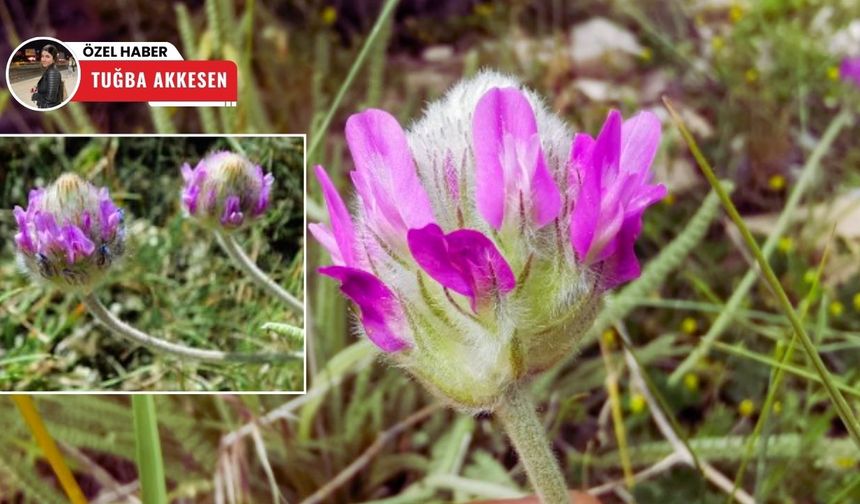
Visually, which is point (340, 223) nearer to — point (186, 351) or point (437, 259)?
point (437, 259)

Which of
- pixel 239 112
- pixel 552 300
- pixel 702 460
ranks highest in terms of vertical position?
pixel 239 112

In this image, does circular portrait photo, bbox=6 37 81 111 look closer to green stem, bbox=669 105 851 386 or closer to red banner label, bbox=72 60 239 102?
red banner label, bbox=72 60 239 102

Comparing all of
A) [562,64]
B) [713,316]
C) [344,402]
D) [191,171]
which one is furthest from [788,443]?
[562,64]

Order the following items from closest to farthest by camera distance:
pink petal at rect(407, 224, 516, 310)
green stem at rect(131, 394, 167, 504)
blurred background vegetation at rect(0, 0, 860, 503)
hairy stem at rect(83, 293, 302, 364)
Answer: pink petal at rect(407, 224, 516, 310), green stem at rect(131, 394, 167, 504), hairy stem at rect(83, 293, 302, 364), blurred background vegetation at rect(0, 0, 860, 503)

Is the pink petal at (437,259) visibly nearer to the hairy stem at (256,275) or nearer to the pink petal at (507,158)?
the pink petal at (507,158)

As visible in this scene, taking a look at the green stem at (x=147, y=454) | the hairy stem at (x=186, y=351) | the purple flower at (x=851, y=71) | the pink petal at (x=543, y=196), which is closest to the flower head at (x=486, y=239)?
the pink petal at (x=543, y=196)

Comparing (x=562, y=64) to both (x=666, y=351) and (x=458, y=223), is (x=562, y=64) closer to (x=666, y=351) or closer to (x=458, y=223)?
(x=666, y=351)

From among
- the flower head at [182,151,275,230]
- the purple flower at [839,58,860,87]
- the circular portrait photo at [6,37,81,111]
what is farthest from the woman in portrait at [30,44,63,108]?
the purple flower at [839,58,860,87]
